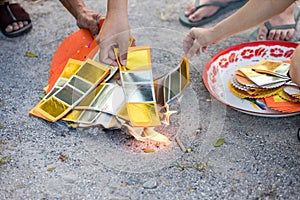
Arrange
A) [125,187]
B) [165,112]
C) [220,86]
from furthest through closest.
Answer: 1. [220,86]
2. [165,112]
3. [125,187]

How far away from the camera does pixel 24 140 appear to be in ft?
4.06

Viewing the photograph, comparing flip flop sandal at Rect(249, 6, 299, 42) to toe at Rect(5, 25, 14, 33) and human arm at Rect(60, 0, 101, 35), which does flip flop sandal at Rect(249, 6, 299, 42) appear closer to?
human arm at Rect(60, 0, 101, 35)

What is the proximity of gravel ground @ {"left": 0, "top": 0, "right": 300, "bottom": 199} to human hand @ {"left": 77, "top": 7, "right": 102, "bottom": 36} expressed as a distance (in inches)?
6.5

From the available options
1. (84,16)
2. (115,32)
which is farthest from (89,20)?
(115,32)

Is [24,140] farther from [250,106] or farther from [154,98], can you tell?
[250,106]

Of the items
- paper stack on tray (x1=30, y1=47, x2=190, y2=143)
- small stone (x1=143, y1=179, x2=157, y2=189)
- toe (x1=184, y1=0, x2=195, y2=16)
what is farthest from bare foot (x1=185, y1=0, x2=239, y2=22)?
small stone (x1=143, y1=179, x2=157, y2=189)

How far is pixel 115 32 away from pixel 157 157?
0.38m

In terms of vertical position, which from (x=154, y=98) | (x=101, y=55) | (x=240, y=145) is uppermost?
(x=101, y=55)

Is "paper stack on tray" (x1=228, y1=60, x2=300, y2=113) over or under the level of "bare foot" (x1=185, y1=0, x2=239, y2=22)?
under

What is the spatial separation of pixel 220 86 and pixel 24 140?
2.06 ft

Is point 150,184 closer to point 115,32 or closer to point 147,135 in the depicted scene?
point 147,135

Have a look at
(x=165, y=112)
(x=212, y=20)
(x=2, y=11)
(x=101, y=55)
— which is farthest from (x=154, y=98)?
(x=2, y=11)

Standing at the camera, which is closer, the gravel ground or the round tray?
the gravel ground

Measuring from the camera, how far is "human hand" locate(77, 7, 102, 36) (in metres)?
1.51
